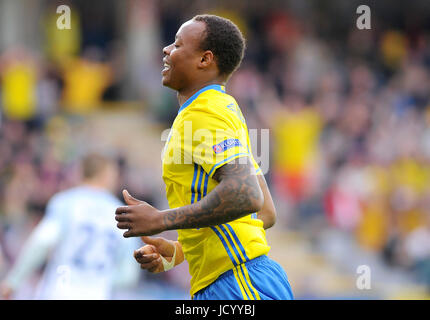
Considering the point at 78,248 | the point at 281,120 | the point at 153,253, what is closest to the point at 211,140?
the point at 153,253

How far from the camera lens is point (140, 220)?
11.1 ft

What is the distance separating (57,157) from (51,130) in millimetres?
904

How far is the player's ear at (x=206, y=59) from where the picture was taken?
12.1ft

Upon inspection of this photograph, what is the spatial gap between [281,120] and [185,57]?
9229 millimetres

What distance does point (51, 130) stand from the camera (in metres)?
12.4

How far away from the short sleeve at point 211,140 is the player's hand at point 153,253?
61 cm

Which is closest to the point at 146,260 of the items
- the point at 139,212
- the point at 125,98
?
the point at 139,212

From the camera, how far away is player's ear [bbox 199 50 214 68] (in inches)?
146

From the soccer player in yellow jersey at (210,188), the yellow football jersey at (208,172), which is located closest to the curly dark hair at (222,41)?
the soccer player in yellow jersey at (210,188)

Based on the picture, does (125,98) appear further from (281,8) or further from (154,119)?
(281,8)
